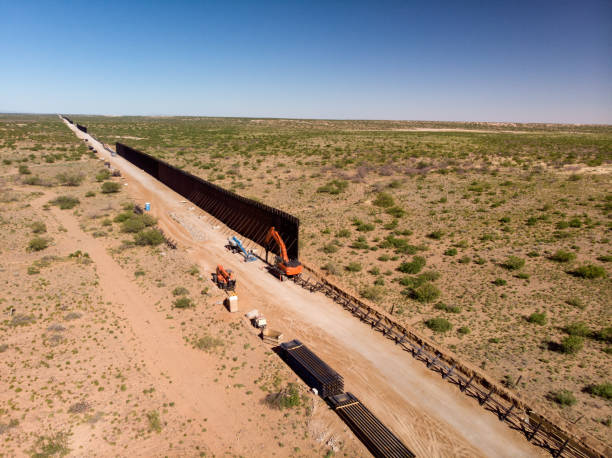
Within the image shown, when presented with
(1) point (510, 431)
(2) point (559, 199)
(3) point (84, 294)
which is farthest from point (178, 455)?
(2) point (559, 199)


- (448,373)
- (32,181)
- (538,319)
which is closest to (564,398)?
(448,373)

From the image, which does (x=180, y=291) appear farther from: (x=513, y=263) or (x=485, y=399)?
(x=513, y=263)

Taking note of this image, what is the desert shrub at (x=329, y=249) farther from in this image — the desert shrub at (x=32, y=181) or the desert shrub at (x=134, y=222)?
the desert shrub at (x=32, y=181)

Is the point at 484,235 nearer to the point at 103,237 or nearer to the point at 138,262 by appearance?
the point at 138,262

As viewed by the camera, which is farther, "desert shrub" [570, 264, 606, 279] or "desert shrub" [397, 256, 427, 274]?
"desert shrub" [397, 256, 427, 274]

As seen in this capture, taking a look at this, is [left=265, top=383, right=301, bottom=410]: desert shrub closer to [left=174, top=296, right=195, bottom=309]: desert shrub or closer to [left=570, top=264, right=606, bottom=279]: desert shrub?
[left=174, top=296, right=195, bottom=309]: desert shrub

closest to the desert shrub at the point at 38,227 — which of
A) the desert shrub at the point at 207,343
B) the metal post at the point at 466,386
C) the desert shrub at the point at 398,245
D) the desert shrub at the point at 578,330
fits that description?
the desert shrub at the point at 207,343

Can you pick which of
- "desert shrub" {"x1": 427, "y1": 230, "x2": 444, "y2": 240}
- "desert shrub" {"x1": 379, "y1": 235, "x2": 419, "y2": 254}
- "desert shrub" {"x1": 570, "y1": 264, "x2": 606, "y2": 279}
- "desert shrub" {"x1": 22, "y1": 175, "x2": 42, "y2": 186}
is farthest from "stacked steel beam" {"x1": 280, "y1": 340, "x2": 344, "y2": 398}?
"desert shrub" {"x1": 22, "y1": 175, "x2": 42, "y2": 186}
